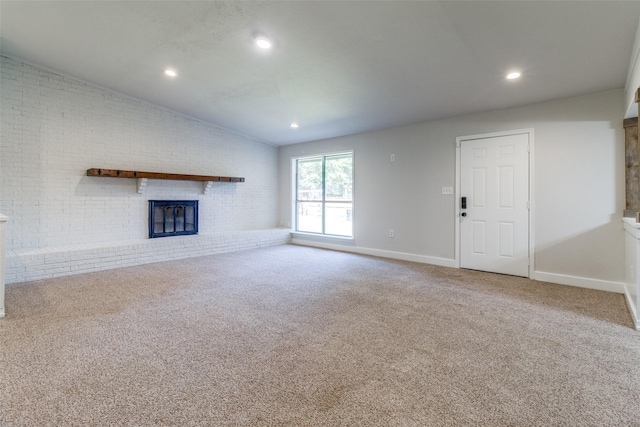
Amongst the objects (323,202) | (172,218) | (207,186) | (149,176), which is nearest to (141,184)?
(149,176)

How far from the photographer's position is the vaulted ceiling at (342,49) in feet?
8.38

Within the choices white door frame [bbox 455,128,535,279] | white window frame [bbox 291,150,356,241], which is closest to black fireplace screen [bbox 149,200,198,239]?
white window frame [bbox 291,150,356,241]

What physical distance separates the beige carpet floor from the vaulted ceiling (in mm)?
2524

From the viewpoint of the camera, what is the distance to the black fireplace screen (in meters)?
5.39

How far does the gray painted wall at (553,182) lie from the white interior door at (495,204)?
15 centimetres

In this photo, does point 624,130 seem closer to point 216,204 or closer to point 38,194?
point 216,204

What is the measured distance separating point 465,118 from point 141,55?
4.67m

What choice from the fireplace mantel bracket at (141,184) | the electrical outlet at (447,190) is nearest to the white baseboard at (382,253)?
the electrical outlet at (447,190)

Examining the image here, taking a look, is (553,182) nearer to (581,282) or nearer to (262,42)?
(581,282)

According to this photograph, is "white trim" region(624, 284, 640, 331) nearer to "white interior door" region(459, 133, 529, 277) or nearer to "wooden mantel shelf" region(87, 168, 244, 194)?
"white interior door" region(459, 133, 529, 277)

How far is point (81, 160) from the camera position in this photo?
4.69 metres

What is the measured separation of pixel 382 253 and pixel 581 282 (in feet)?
9.46

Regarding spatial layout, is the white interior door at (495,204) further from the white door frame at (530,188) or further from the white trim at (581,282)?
the white trim at (581,282)

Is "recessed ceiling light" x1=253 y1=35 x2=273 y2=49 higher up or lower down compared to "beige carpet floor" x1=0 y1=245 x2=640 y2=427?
higher up
